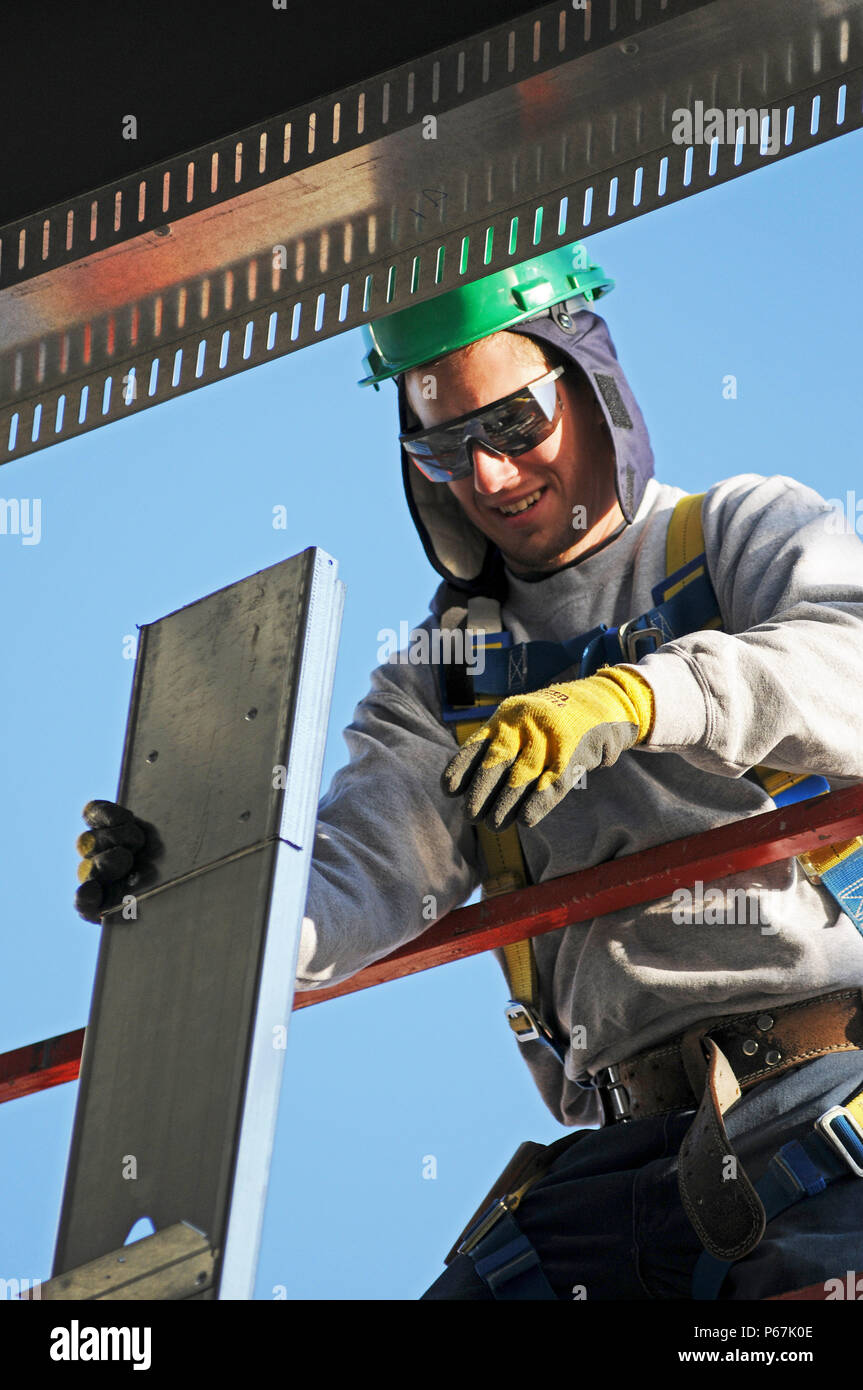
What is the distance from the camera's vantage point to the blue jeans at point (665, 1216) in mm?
A: 2432

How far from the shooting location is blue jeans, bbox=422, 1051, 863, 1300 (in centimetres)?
243

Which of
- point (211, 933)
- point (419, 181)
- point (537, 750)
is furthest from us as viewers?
point (537, 750)

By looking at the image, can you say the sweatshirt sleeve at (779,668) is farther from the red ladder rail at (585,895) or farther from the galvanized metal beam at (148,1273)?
the galvanized metal beam at (148,1273)

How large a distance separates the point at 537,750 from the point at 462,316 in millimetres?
1467

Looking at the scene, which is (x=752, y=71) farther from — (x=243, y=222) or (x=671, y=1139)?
(x=671, y=1139)

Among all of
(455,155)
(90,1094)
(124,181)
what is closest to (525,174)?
(455,155)

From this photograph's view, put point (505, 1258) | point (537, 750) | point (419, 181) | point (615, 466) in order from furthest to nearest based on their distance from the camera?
point (615, 466), point (505, 1258), point (537, 750), point (419, 181)

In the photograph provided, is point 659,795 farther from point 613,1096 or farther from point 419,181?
point 419,181

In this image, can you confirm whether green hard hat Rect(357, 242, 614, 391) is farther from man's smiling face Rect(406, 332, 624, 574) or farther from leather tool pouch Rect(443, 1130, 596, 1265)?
leather tool pouch Rect(443, 1130, 596, 1265)

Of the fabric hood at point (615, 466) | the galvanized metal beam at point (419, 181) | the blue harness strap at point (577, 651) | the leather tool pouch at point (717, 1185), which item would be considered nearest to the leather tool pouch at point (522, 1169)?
the leather tool pouch at point (717, 1185)

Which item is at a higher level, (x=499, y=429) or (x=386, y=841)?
(x=499, y=429)

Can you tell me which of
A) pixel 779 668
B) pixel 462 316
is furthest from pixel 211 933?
pixel 462 316

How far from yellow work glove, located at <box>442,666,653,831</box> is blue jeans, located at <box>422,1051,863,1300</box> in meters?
0.73

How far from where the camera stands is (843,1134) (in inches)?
98.7
